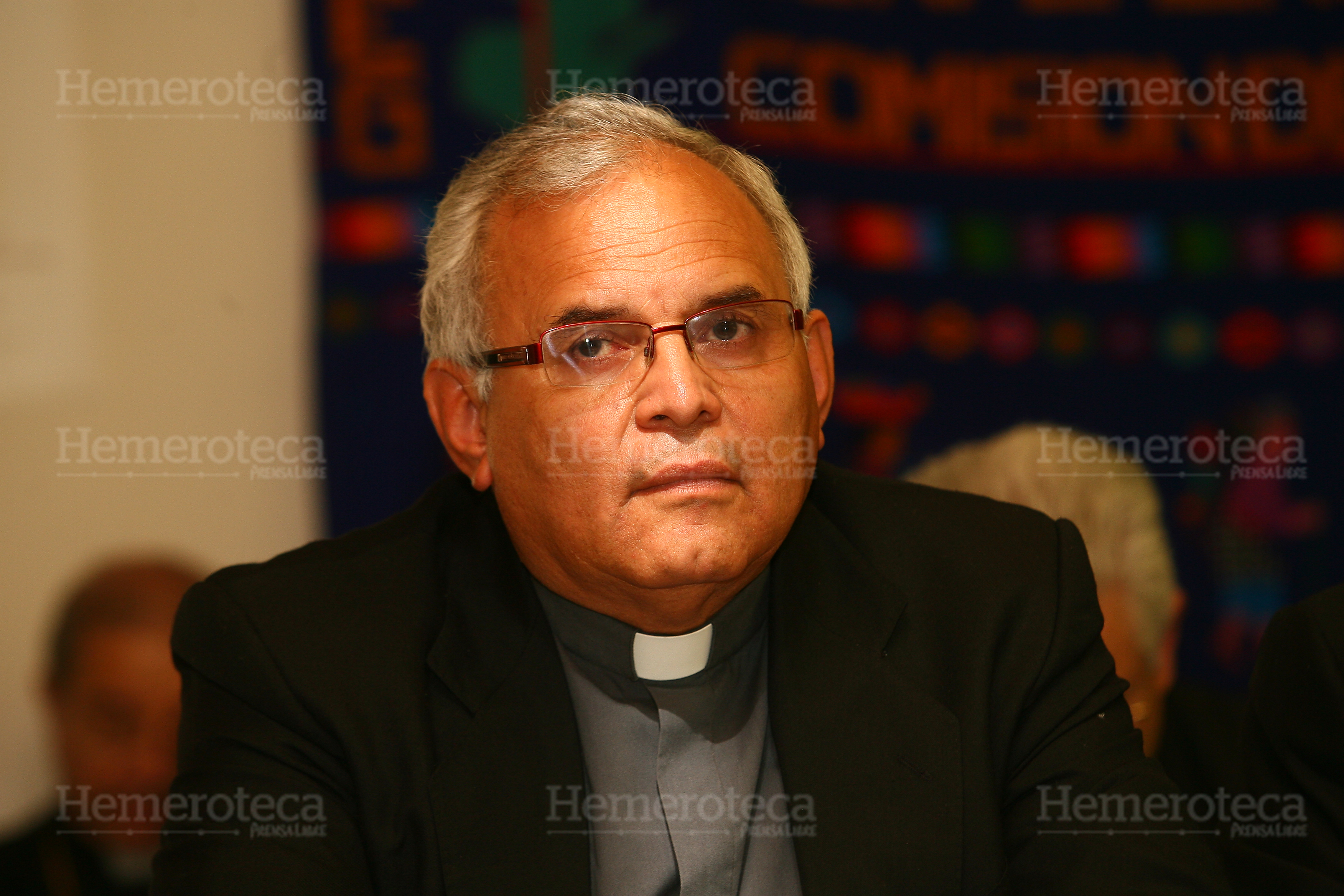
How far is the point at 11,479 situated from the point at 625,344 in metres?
2.09

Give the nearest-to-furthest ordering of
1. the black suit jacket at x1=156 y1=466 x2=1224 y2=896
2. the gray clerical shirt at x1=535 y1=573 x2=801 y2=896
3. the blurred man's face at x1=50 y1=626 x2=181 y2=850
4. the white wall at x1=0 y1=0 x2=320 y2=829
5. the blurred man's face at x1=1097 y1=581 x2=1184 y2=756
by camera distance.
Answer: the black suit jacket at x1=156 y1=466 x2=1224 y2=896 < the gray clerical shirt at x1=535 y1=573 x2=801 y2=896 < the blurred man's face at x1=1097 y1=581 x2=1184 y2=756 < the blurred man's face at x1=50 y1=626 x2=181 y2=850 < the white wall at x1=0 y1=0 x2=320 y2=829

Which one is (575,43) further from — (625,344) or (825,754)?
(825,754)

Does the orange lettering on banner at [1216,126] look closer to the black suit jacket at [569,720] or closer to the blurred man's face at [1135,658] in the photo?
the blurred man's face at [1135,658]

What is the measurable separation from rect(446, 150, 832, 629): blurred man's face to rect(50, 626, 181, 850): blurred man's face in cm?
152

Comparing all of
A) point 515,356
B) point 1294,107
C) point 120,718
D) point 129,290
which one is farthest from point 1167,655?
point 129,290

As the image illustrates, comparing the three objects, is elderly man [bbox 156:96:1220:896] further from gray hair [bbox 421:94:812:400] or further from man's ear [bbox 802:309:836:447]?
man's ear [bbox 802:309:836:447]

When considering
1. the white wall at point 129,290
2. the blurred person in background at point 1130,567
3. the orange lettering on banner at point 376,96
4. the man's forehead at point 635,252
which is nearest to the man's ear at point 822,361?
the man's forehead at point 635,252

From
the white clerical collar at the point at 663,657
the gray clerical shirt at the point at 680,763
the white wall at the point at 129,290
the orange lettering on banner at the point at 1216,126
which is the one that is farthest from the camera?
the orange lettering on banner at the point at 1216,126

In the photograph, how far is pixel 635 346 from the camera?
1597mm

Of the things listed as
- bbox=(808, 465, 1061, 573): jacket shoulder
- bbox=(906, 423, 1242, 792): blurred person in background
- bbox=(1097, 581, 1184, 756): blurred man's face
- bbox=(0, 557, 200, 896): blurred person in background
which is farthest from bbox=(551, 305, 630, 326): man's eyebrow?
bbox=(0, 557, 200, 896): blurred person in background

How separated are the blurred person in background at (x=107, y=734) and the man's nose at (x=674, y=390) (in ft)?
5.73

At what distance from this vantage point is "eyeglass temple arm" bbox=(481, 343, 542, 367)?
1641 mm

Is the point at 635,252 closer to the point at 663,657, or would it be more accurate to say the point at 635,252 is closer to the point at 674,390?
the point at 674,390

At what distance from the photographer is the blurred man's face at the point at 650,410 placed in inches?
61.2
